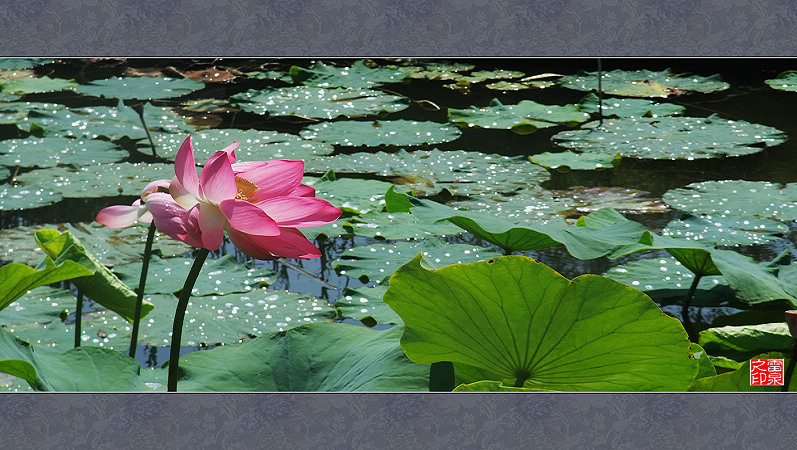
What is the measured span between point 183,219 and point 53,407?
1.77 feet

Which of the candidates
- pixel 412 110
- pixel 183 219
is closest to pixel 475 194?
pixel 412 110

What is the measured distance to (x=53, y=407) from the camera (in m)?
1.00

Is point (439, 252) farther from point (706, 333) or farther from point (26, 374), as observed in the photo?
point (26, 374)

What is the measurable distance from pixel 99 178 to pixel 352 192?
718 millimetres

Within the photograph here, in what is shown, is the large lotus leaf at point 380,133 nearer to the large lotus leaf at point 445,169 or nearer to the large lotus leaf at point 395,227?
the large lotus leaf at point 445,169

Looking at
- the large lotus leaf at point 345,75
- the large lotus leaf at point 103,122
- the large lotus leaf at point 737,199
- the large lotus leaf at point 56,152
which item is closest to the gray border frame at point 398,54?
the large lotus leaf at point 345,75

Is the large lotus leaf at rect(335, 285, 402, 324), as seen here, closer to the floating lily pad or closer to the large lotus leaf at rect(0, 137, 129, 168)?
the floating lily pad

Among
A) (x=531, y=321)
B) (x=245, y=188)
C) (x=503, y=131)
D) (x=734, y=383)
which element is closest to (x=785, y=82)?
(x=734, y=383)

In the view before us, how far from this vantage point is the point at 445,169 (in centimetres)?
213

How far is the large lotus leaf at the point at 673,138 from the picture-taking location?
7.02 ft

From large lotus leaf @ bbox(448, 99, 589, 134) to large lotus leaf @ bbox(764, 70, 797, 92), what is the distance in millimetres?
916

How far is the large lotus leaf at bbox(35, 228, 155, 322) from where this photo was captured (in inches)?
36.6

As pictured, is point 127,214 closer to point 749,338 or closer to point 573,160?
point 749,338

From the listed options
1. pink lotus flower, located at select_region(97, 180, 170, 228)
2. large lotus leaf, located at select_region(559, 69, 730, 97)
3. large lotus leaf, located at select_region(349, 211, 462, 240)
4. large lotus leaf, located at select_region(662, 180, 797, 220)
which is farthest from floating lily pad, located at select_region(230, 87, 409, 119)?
pink lotus flower, located at select_region(97, 180, 170, 228)
